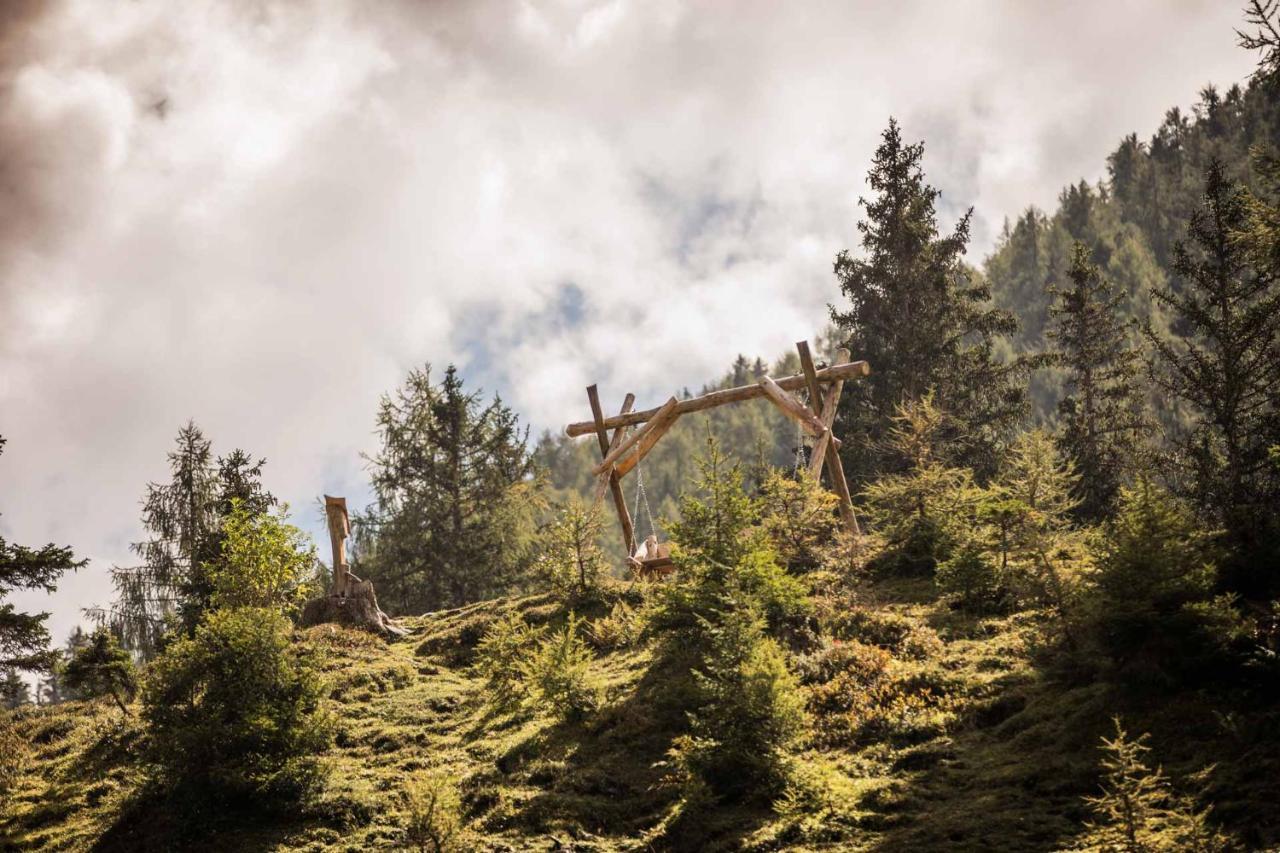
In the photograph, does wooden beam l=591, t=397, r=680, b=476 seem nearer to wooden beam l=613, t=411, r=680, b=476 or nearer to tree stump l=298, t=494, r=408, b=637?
wooden beam l=613, t=411, r=680, b=476

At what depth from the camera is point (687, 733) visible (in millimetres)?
13125

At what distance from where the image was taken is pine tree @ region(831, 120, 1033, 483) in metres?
30.9

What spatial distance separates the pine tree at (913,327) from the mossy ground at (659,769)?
560 inches

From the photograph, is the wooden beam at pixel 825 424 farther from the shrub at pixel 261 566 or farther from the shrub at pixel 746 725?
the shrub at pixel 261 566

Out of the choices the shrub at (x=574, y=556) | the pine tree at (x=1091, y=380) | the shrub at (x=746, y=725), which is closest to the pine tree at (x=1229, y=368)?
the pine tree at (x=1091, y=380)

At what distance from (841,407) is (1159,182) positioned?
260ft

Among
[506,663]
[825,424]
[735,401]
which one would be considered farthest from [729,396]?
[506,663]

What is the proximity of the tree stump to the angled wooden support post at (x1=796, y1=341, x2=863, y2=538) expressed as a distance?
10744 mm

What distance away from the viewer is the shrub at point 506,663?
15508 mm

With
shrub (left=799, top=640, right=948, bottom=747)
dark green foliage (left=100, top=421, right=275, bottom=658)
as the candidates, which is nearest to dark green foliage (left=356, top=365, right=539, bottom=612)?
dark green foliage (left=100, top=421, right=275, bottom=658)

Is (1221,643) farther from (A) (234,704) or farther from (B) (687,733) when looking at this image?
(A) (234,704)

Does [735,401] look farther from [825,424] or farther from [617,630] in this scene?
[617,630]

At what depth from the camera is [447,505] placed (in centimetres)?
3266

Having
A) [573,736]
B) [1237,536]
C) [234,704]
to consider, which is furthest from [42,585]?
[1237,536]
